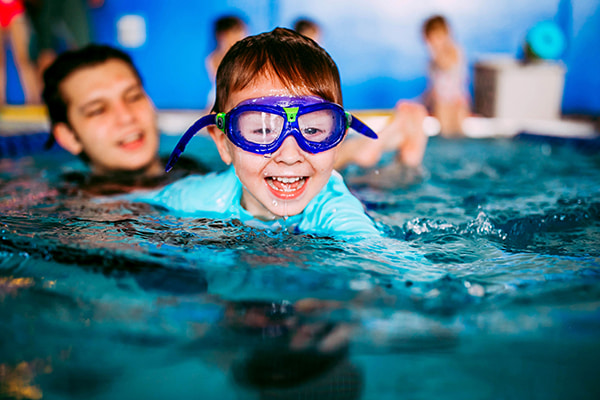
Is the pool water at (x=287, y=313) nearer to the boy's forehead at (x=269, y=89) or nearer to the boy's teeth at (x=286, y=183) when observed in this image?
the boy's teeth at (x=286, y=183)

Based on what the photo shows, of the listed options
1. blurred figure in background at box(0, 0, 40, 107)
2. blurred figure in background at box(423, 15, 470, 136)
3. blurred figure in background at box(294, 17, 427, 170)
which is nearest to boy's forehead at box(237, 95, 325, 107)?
blurred figure in background at box(294, 17, 427, 170)

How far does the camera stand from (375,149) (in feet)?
13.7

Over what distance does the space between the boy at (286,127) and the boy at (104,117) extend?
134cm

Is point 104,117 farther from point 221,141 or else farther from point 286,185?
point 286,185

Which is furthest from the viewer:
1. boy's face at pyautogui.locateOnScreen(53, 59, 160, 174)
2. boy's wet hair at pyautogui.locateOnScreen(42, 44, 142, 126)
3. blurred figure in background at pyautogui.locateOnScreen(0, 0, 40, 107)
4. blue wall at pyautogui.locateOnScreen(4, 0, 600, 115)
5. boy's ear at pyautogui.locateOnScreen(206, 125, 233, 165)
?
blue wall at pyautogui.locateOnScreen(4, 0, 600, 115)

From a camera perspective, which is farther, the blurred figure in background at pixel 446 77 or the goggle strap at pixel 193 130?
the blurred figure in background at pixel 446 77

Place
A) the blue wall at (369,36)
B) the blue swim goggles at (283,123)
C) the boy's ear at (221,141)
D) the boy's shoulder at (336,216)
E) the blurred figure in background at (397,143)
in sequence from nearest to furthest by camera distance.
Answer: the blue swim goggles at (283,123) → the boy's shoulder at (336,216) → the boy's ear at (221,141) → the blurred figure in background at (397,143) → the blue wall at (369,36)

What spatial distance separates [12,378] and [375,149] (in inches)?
127

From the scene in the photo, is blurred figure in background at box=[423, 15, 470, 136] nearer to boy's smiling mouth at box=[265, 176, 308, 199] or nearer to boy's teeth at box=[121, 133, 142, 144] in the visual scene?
boy's teeth at box=[121, 133, 142, 144]

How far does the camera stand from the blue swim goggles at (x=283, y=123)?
2.15 meters

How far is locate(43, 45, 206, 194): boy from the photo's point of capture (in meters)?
3.58

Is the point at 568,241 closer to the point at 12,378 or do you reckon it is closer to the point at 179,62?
the point at 12,378

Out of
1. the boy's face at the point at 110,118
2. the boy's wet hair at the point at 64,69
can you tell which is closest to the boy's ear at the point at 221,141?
the boy's face at the point at 110,118

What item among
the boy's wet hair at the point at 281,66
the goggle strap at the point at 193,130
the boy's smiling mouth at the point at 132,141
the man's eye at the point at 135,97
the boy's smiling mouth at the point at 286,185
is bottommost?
the boy's smiling mouth at the point at 286,185
